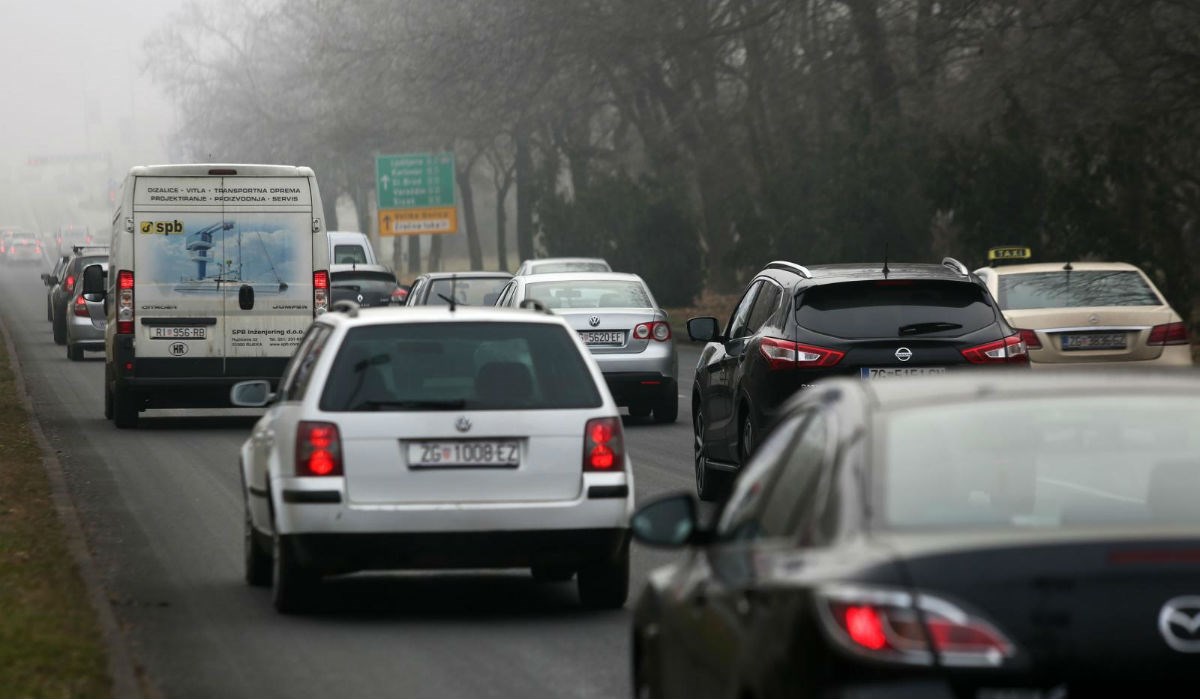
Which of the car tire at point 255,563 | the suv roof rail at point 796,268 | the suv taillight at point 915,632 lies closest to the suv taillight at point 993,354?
the suv roof rail at point 796,268

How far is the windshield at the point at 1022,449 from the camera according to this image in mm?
4707

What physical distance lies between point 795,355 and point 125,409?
986cm

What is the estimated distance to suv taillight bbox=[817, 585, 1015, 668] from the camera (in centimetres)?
416

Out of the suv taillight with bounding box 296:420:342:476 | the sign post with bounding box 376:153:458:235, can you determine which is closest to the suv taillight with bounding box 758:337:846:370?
the suv taillight with bounding box 296:420:342:476

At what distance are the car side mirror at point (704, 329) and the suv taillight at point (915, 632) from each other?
37.1 feet

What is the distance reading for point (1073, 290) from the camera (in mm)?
20250

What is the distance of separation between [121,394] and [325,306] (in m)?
2.12

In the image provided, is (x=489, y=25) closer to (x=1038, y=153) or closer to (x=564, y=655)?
(x=1038, y=153)

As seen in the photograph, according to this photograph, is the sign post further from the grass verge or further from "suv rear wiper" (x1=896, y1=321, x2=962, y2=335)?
"suv rear wiper" (x1=896, y1=321, x2=962, y2=335)

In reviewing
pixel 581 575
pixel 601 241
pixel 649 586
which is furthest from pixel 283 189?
pixel 601 241

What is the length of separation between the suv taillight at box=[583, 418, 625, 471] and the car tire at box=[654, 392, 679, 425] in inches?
501

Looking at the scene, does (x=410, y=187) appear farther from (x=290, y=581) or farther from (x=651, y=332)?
(x=290, y=581)

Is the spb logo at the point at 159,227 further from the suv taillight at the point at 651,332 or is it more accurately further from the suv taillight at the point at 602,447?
the suv taillight at the point at 602,447

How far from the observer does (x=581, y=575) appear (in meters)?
10.4
